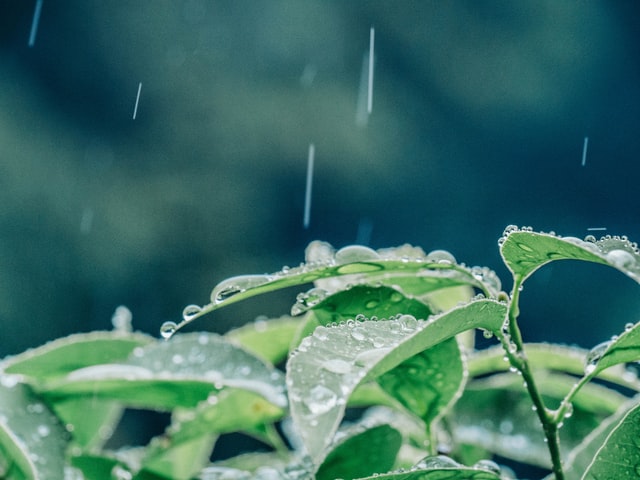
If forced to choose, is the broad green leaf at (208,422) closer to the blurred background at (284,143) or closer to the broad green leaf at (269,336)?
the broad green leaf at (269,336)

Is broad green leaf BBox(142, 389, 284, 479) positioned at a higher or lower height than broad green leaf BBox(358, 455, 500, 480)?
lower

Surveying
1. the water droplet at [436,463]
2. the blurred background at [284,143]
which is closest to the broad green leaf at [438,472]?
the water droplet at [436,463]

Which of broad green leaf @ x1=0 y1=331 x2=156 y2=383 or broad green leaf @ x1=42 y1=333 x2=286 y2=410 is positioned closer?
broad green leaf @ x1=42 y1=333 x2=286 y2=410

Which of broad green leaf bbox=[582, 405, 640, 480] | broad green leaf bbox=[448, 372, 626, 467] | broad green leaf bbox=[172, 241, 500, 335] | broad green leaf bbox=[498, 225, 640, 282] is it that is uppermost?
broad green leaf bbox=[498, 225, 640, 282]

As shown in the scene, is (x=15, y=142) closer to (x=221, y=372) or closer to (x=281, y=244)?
(x=281, y=244)

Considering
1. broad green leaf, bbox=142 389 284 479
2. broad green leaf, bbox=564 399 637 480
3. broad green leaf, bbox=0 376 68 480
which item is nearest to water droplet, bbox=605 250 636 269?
broad green leaf, bbox=564 399 637 480

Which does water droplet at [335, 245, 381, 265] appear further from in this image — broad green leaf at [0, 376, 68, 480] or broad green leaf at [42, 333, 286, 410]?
broad green leaf at [0, 376, 68, 480]

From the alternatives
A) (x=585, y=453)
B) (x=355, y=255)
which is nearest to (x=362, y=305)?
(x=355, y=255)

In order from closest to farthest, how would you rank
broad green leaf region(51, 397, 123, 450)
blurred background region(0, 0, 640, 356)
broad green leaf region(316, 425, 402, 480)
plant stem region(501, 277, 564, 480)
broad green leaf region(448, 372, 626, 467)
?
plant stem region(501, 277, 564, 480) → broad green leaf region(316, 425, 402, 480) → broad green leaf region(51, 397, 123, 450) → broad green leaf region(448, 372, 626, 467) → blurred background region(0, 0, 640, 356)
